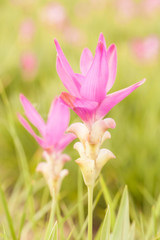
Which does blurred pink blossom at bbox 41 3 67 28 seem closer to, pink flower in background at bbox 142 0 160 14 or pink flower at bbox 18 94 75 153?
pink flower in background at bbox 142 0 160 14

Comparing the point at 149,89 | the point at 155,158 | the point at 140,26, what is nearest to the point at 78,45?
the point at 149,89

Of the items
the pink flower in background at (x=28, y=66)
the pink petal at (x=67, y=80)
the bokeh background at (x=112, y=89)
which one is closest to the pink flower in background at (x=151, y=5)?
the bokeh background at (x=112, y=89)

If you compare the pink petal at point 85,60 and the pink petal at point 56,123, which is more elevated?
the pink petal at point 85,60

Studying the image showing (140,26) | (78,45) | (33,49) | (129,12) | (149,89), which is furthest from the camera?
(140,26)

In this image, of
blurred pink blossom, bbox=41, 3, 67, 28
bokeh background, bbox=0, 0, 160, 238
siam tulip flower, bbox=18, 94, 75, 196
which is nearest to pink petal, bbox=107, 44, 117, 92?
siam tulip flower, bbox=18, 94, 75, 196

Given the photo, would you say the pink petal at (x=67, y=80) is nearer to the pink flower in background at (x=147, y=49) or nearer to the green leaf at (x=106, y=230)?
the green leaf at (x=106, y=230)

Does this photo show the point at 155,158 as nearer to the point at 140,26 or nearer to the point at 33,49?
the point at 33,49

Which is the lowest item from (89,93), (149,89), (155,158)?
A: (155,158)
